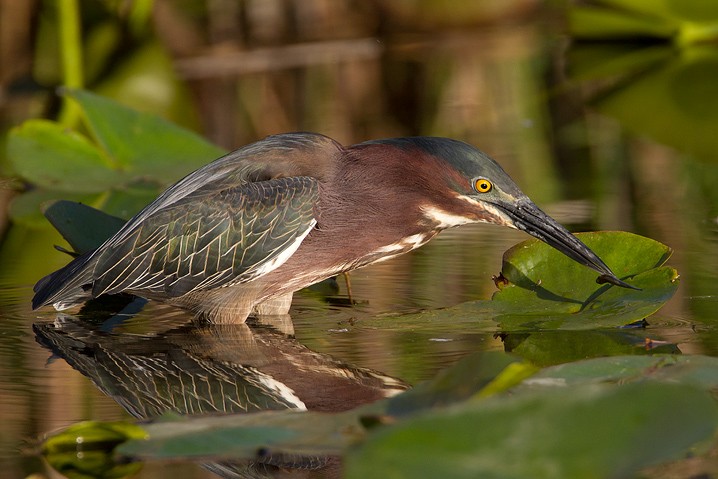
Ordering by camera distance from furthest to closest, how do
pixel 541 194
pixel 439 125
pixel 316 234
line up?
1. pixel 439 125
2. pixel 541 194
3. pixel 316 234

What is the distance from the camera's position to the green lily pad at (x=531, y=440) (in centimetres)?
292

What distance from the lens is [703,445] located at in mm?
3650

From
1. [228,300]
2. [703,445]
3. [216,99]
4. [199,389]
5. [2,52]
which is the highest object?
[2,52]

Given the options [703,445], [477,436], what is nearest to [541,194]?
[703,445]

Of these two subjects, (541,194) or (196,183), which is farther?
(541,194)

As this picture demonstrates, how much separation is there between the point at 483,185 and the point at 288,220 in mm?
875

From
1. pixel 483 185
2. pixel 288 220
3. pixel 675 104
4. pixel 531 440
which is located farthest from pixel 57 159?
pixel 531 440

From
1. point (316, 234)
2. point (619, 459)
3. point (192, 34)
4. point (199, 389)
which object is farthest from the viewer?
point (192, 34)

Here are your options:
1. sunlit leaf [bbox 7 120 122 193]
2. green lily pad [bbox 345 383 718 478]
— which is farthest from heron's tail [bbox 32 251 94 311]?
green lily pad [bbox 345 383 718 478]

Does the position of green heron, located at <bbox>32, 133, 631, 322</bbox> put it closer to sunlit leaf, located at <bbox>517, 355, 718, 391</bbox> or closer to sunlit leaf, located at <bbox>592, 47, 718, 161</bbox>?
sunlit leaf, located at <bbox>517, 355, 718, 391</bbox>

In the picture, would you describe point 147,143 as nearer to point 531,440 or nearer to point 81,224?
point 81,224

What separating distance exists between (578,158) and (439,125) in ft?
5.57

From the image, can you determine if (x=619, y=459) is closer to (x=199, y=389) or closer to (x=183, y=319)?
(x=199, y=389)

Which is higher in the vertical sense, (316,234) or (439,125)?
(439,125)
